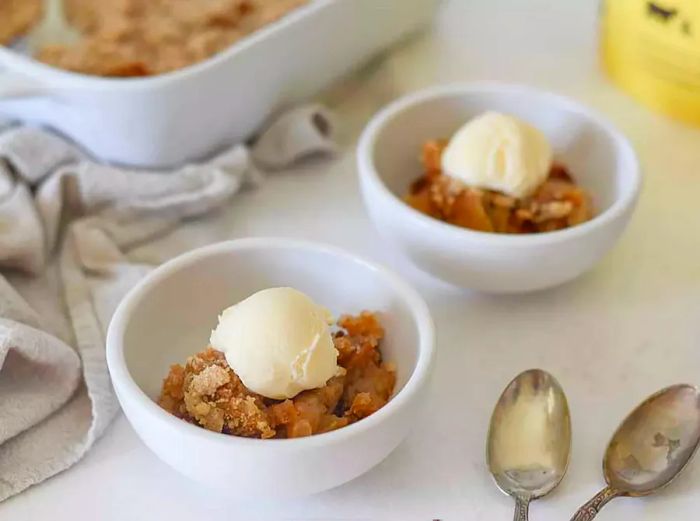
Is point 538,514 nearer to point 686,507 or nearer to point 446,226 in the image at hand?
point 686,507

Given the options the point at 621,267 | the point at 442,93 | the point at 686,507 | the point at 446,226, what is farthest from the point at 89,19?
the point at 686,507

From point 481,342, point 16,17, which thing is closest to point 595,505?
point 481,342

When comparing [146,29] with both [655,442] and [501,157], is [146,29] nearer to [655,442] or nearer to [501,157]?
[501,157]

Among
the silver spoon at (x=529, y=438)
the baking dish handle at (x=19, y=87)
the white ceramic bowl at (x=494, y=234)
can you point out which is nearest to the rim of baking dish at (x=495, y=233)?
the white ceramic bowl at (x=494, y=234)

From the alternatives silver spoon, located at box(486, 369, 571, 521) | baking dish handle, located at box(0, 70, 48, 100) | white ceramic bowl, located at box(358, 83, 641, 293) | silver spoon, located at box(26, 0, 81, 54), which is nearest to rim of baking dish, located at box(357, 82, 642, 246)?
white ceramic bowl, located at box(358, 83, 641, 293)

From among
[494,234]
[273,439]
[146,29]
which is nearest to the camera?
[273,439]

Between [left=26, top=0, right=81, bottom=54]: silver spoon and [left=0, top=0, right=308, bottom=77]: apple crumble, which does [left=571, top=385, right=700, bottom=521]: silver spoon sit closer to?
[left=0, top=0, right=308, bottom=77]: apple crumble
